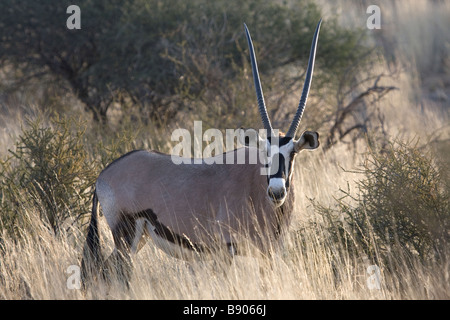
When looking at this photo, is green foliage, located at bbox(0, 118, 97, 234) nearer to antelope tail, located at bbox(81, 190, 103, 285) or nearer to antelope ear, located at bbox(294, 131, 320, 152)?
antelope tail, located at bbox(81, 190, 103, 285)

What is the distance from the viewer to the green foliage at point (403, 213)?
464cm

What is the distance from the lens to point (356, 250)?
5.01 meters

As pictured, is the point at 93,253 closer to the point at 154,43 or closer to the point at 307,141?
the point at 307,141

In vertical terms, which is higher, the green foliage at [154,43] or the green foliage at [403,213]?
the green foliage at [154,43]

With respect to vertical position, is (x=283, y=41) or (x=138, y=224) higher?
(x=283, y=41)

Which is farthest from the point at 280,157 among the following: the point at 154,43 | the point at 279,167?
the point at 154,43

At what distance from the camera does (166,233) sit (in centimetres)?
472

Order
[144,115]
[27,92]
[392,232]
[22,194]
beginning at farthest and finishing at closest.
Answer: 1. [27,92]
2. [144,115]
3. [22,194]
4. [392,232]

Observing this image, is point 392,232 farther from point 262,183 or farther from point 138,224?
point 138,224

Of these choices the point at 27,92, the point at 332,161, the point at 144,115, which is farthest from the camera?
the point at 27,92

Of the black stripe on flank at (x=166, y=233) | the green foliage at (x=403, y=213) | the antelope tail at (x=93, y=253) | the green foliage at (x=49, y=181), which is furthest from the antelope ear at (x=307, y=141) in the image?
the green foliage at (x=49, y=181)

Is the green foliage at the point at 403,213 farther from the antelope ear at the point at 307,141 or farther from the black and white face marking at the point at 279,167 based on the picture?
the black and white face marking at the point at 279,167

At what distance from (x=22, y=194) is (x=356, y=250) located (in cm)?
351
